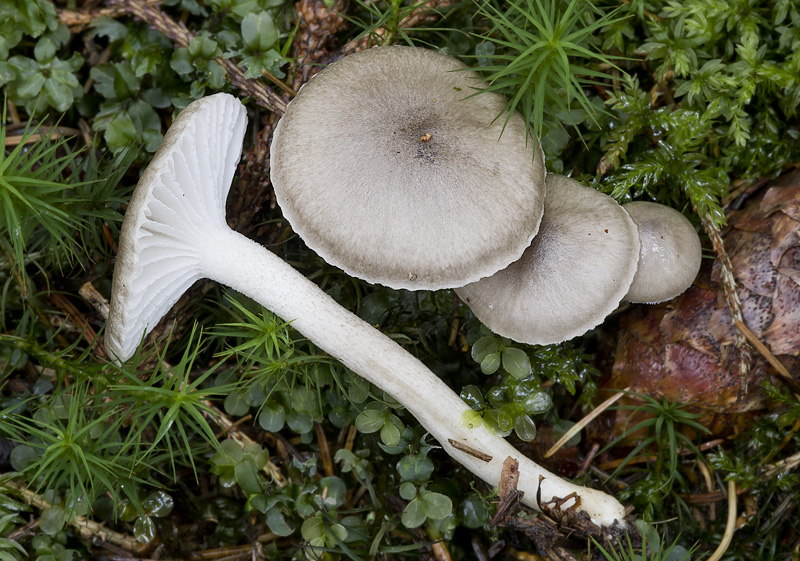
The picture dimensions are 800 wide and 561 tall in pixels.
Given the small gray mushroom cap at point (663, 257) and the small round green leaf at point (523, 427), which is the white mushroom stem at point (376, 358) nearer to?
the small round green leaf at point (523, 427)

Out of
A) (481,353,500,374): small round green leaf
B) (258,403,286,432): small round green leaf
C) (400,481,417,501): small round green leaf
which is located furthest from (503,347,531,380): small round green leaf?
(258,403,286,432): small round green leaf

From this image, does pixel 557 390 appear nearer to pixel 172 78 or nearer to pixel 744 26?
pixel 744 26

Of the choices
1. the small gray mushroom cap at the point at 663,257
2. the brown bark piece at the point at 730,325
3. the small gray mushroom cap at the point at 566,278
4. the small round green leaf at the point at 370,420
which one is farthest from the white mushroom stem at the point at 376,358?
the small gray mushroom cap at the point at 663,257

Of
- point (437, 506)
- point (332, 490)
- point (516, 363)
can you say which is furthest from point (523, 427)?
point (332, 490)

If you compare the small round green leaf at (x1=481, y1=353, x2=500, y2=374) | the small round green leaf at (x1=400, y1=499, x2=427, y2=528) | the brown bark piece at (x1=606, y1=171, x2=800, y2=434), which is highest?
the brown bark piece at (x1=606, y1=171, x2=800, y2=434)

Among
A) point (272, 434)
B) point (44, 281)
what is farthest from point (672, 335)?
point (44, 281)

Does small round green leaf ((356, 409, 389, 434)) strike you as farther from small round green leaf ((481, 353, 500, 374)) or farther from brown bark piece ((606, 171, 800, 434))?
brown bark piece ((606, 171, 800, 434))

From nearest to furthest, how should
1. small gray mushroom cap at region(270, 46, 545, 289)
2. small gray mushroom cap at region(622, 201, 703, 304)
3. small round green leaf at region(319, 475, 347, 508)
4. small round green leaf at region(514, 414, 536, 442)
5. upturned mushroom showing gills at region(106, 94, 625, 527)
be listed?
1. small gray mushroom cap at region(270, 46, 545, 289)
2. upturned mushroom showing gills at region(106, 94, 625, 527)
3. small gray mushroom cap at region(622, 201, 703, 304)
4. small round green leaf at region(514, 414, 536, 442)
5. small round green leaf at region(319, 475, 347, 508)
